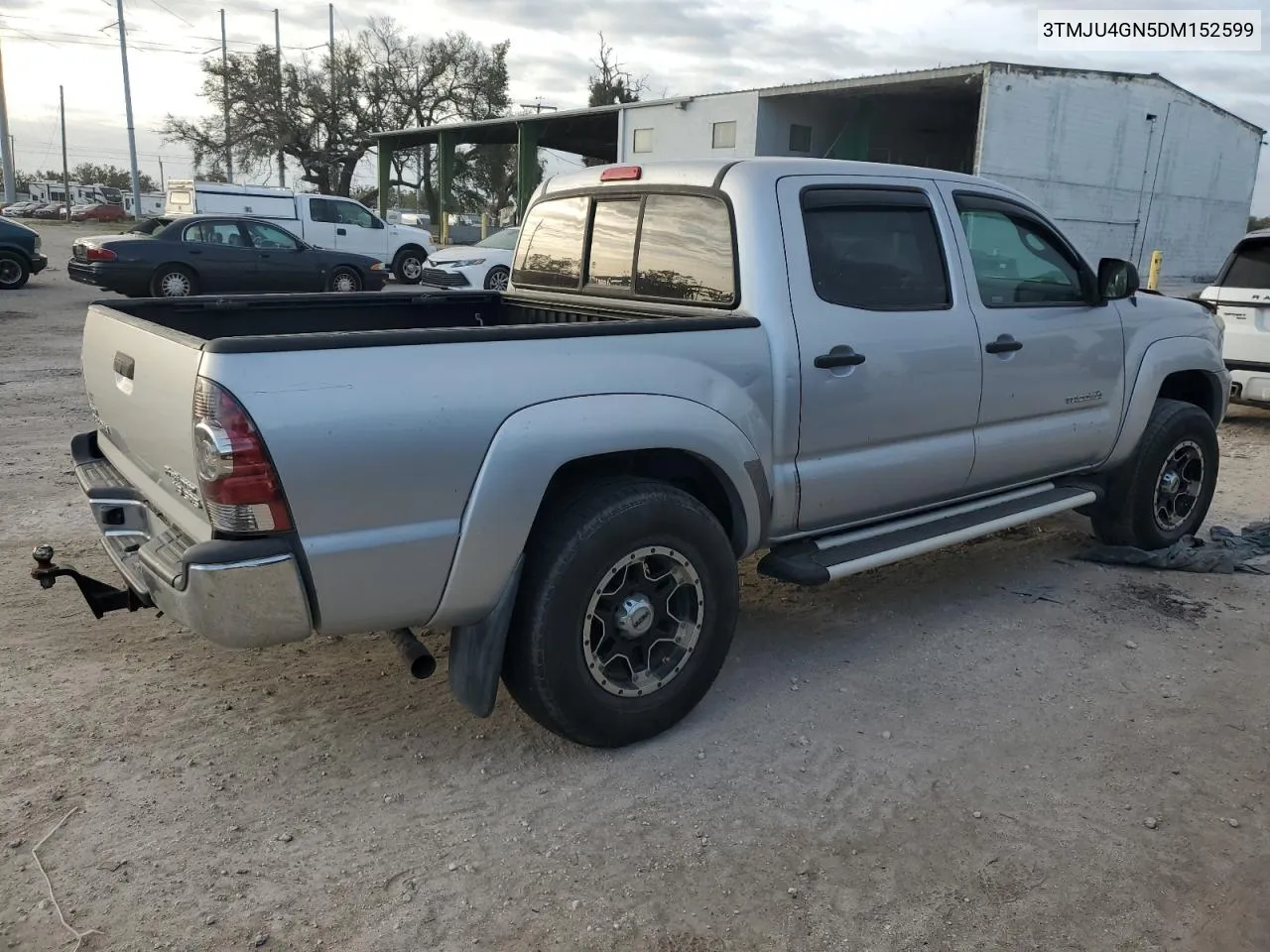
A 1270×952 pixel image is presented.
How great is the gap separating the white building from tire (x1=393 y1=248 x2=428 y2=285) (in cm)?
550

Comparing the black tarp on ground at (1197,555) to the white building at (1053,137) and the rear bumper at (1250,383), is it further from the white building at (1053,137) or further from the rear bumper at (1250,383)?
the white building at (1053,137)

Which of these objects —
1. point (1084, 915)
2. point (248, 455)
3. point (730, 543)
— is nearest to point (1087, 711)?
point (1084, 915)

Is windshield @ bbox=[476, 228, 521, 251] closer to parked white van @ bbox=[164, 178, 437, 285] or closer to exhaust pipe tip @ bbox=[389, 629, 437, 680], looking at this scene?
parked white van @ bbox=[164, 178, 437, 285]

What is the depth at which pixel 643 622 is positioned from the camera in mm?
3363

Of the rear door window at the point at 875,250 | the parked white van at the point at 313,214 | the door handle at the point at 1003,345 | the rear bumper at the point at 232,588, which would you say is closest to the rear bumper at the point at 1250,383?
the door handle at the point at 1003,345

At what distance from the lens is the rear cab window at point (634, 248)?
3847mm

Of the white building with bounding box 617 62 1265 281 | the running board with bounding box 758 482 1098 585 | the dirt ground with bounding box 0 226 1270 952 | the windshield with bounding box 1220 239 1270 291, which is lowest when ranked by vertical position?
the dirt ground with bounding box 0 226 1270 952

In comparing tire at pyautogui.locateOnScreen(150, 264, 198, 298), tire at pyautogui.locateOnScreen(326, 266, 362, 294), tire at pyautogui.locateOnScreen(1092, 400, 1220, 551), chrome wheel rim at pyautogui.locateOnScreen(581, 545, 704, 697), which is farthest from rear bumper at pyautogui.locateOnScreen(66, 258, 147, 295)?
chrome wheel rim at pyautogui.locateOnScreen(581, 545, 704, 697)

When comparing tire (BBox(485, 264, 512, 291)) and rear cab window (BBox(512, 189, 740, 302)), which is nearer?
rear cab window (BBox(512, 189, 740, 302))

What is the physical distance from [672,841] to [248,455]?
1606 mm

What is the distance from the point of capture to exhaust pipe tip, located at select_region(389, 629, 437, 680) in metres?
3.03

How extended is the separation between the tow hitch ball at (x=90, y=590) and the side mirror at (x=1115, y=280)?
172 inches

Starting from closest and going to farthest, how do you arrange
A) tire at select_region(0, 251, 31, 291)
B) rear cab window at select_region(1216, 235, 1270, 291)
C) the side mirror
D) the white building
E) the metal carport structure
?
the side mirror, rear cab window at select_region(1216, 235, 1270, 291), tire at select_region(0, 251, 31, 291), the white building, the metal carport structure

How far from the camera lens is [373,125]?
46.6 metres
